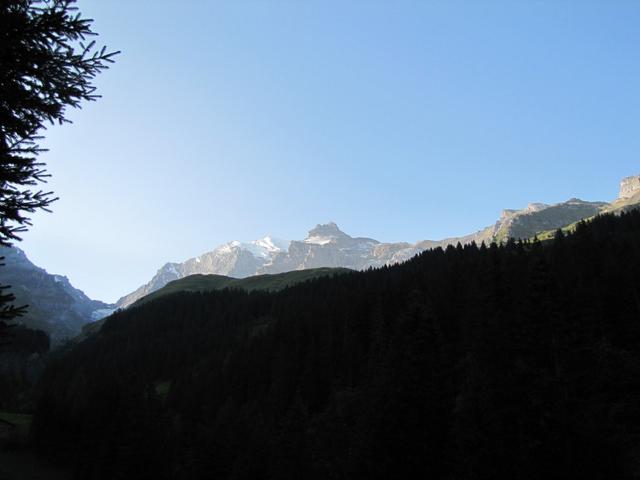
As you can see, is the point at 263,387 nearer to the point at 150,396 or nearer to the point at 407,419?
the point at 150,396

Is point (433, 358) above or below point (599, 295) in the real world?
below

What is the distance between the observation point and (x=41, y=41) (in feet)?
36.7

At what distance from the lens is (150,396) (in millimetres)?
67438

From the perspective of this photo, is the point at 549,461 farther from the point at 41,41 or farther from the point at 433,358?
the point at 41,41

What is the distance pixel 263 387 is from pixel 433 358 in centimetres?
8261

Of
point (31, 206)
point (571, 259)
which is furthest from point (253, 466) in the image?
point (571, 259)

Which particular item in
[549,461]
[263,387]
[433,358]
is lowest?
[263,387]

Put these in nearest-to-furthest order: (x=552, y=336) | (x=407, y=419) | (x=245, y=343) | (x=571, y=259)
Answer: (x=407, y=419), (x=552, y=336), (x=571, y=259), (x=245, y=343)

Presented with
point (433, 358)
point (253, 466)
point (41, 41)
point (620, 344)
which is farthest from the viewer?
point (620, 344)

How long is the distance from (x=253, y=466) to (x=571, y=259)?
8099cm

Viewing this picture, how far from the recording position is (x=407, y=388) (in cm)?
3459

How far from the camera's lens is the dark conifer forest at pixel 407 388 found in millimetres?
31703

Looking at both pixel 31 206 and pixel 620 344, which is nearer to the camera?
pixel 31 206

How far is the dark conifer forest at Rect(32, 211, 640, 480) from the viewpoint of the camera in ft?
104
